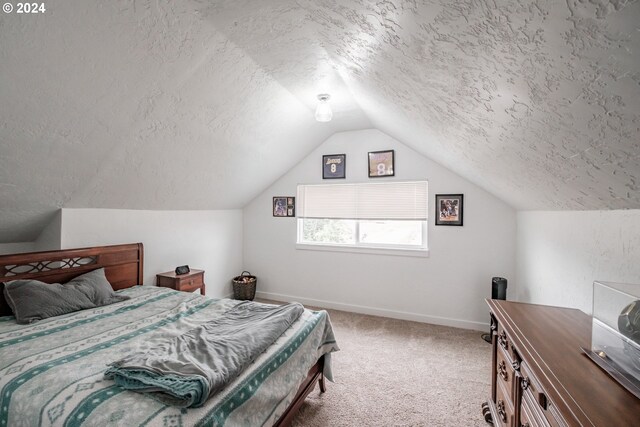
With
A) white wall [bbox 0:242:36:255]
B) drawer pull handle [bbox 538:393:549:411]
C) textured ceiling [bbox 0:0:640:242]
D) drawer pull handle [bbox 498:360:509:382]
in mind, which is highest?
textured ceiling [bbox 0:0:640:242]

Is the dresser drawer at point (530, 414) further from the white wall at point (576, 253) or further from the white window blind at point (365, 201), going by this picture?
the white window blind at point (365, 201)

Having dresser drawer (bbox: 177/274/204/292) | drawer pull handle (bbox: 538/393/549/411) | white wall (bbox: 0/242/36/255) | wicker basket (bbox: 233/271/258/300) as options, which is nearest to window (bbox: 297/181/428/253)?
wicker basket (bbox: 233/271/258/300)

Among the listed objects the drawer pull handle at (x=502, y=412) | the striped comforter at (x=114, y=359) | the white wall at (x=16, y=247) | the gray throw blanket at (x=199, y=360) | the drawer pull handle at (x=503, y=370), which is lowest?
the drawer pull handle at (x=502, y=412)

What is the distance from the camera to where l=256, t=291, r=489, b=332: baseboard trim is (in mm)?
3373

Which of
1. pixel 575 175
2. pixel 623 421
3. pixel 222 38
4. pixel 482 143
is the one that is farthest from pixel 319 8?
pixel 623 421

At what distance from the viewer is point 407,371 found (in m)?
2.51

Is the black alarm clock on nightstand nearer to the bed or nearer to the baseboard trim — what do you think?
the bed

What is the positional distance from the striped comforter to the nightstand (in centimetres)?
76

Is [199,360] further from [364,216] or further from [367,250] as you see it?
[364,216]

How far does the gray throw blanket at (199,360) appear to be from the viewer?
1.17 metres

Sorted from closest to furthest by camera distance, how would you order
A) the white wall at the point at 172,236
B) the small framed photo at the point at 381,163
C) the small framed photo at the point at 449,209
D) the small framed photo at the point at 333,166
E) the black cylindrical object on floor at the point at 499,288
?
the white wall at the point at 172,236 → the black cylindrical object on floor at the point at 499,288 → the small framed photo at the point at 449,209 → the small framed photo at the point at 381,163 → the small framed photo at the point at 333,166

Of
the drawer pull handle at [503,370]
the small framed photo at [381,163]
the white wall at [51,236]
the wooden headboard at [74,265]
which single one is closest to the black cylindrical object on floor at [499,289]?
the drawer pull handle at [503,370]

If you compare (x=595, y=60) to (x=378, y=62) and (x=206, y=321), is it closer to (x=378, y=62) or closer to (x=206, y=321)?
(x=378, y=62)

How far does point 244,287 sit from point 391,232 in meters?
2.34
